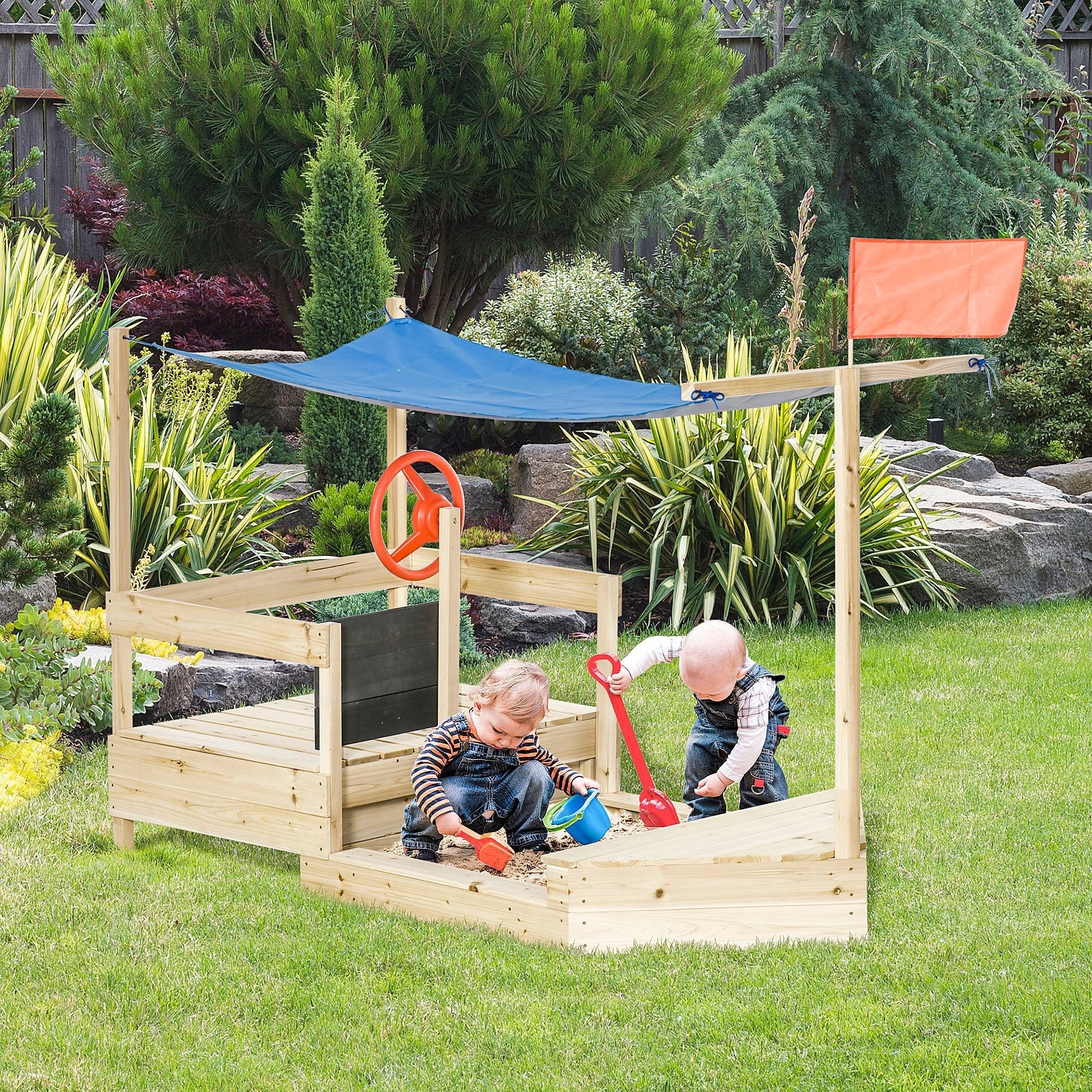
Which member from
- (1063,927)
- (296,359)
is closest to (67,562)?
(1063,927)

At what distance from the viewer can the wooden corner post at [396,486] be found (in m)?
5.64

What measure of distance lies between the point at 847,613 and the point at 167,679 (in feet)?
10.8

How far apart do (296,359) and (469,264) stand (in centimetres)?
152

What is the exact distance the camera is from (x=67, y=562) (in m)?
5.31

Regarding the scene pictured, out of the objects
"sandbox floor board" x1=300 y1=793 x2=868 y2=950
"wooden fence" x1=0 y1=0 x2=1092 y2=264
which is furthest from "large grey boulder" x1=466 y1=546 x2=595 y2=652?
"wooden fence" x1=0 y1=0 x2=1092 y2=264

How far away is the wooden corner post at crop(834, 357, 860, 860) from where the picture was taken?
12.0 ft

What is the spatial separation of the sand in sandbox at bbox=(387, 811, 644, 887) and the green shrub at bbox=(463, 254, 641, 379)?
6.22m

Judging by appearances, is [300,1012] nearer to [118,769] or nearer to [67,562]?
[118,769]

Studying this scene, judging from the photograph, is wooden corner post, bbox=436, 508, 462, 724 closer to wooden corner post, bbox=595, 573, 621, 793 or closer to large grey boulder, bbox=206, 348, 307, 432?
wooden corner post, bbox=595, 573, 621, 793

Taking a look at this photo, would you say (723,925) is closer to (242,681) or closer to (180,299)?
(242,681)

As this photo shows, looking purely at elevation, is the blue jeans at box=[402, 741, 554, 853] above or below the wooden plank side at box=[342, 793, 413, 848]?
above

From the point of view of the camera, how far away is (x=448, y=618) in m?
4.68

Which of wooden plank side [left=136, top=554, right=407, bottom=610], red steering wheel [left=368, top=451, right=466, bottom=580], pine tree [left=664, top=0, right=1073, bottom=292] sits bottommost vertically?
wooden plank side [left=136, top=554, right=407, bottom=610]

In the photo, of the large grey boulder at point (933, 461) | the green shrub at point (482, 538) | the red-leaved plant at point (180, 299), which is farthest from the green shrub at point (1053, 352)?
the red-leaved plant at point (180, 299)
